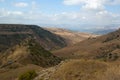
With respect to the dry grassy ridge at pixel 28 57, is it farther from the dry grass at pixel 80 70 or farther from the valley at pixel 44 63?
the dry grass at pixel 80 70

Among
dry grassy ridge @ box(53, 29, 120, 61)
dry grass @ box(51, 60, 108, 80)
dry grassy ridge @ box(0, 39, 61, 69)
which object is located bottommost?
dry grassy ridge @ box(53, 29, 120, 61)

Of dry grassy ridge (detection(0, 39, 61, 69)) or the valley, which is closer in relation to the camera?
the valley

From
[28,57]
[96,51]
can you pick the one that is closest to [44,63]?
[28,57]

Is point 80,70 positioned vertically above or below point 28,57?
above

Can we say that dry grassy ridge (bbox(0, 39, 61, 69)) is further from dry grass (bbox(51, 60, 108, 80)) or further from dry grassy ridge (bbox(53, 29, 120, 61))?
dry grass (bbox(51, 60, 108, 80))

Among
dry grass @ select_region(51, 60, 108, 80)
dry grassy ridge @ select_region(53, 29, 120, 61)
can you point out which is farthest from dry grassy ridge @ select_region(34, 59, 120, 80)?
dry grassy ridge @ select_region(53, 29, 120, 61)

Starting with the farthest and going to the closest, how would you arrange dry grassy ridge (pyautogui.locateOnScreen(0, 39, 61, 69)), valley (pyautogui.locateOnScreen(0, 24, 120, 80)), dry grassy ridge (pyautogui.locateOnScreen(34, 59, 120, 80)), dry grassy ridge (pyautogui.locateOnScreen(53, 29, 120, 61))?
dry grassy ridge (pyautogui.locateOnScreen(53, 29, 120, 61))
dry grassy ridge (pyautogui.locateOnScreen(0, 39, 61, 69))
valley (pyautogui.locateOnScreen(0, 24, 120, 80))
dry grassy ridge (pyautogui.locateOnScreen(34, 59, 120, 80))

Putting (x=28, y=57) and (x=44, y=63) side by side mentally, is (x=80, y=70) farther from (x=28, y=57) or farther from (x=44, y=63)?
(x=44, y=63)

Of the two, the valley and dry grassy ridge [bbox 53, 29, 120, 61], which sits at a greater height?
the valley

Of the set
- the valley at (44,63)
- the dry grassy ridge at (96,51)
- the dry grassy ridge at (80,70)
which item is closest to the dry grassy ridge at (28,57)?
the valley at (44,63)
